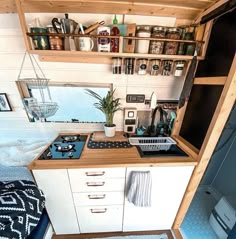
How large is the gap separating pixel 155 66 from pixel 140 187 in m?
1.06

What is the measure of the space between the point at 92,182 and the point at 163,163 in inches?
22.5

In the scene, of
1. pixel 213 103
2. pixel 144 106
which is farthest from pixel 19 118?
pixel 213 103

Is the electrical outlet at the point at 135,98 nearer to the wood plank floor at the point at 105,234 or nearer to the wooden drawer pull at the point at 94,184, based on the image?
the wooden drawer pull at the point at 94,184

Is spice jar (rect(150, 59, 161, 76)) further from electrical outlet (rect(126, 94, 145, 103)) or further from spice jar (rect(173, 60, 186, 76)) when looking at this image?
electrical outlet (rect(126, 94, 145, 103))

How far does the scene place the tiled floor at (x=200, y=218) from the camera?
1.38m

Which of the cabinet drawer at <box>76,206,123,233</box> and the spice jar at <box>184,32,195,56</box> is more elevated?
the spice jar at <box>184,32,195,56</box>

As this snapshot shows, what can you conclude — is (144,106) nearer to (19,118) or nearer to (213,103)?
(213,103)

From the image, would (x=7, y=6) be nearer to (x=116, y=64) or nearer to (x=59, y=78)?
(x=59, y=78)

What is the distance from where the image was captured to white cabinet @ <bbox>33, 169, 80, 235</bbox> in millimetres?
1009

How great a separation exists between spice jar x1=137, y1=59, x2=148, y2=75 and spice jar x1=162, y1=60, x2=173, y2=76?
0.18 m

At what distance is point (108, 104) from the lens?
4.39 feet

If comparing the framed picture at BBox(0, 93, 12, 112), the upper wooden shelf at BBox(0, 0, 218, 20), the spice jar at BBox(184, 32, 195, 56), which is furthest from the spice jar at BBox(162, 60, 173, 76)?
the framed picture at BBox(0, 93, 12, 112)

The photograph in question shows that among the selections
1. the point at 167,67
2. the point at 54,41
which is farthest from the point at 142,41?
the point at 54,41

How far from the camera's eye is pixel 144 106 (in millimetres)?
1494
